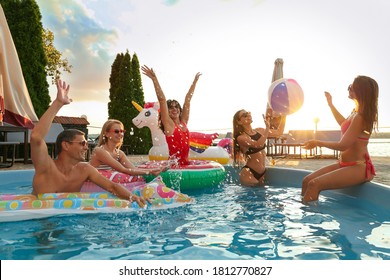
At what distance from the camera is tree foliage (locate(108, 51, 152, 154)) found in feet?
50.5

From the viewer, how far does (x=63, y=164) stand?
3.78 m

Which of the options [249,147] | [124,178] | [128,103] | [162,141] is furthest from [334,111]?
[128,103]

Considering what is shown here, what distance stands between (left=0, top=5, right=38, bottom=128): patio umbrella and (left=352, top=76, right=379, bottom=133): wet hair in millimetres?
7910

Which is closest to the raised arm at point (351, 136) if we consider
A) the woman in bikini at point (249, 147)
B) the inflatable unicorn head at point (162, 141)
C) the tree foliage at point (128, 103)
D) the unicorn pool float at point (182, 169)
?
the woman in bikini at point (249, 147)

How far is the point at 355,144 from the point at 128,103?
1245 cm

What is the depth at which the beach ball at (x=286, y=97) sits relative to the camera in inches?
225

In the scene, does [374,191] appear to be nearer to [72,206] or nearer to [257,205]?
[257,205]

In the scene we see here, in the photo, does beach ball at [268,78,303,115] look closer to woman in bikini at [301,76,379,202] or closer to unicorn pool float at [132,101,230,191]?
unicorn pool float at [132,101,230,191]

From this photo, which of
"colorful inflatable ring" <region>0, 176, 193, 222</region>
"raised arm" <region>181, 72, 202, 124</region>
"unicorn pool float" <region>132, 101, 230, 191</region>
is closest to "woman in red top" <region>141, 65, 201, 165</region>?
"raised arm" <region>181, 72, 202, 124</region>

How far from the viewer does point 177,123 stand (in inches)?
225

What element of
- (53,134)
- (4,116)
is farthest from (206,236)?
(53,134)

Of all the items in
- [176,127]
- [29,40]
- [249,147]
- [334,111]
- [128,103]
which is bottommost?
[249,147]

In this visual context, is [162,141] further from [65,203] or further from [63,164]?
[65,203]

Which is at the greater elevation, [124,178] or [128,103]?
[128,103]
